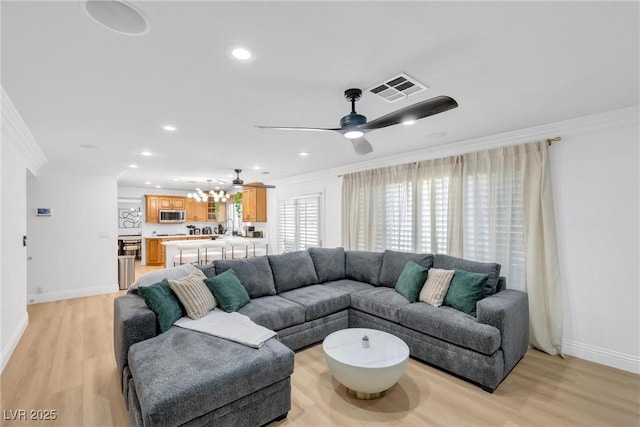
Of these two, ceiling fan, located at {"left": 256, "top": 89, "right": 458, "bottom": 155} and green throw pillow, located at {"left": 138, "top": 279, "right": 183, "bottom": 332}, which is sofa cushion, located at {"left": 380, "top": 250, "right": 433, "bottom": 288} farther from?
green throw pillow, located at {"left": 138, "top": 279, "right": 183, "bottom": 332}

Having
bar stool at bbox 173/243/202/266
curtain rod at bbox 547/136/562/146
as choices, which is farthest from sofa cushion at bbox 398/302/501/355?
bar stool at bbox 173/243/202/266

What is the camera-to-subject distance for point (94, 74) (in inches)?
79.7

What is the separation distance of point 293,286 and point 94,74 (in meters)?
3.02

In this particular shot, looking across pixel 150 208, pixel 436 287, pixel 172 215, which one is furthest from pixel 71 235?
pixel 436 287

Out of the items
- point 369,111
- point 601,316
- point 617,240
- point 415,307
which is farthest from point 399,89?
point 601,316

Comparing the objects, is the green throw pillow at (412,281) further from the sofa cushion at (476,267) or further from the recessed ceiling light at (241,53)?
the recessed ceiling light at (241,53)

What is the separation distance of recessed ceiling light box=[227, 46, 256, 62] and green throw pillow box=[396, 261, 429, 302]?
9.47 feet

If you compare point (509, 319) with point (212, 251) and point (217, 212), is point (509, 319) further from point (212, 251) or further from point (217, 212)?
point (217, 212)

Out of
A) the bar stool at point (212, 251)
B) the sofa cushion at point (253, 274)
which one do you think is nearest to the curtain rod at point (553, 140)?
the sofa cushion at point (253, 274)

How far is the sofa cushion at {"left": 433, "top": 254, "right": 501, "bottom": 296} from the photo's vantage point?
313cm

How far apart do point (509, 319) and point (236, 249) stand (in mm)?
4657

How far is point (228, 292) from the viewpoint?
306 cm

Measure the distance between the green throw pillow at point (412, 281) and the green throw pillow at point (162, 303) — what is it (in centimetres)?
249

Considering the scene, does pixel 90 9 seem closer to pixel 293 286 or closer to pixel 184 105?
pixel 184 105
